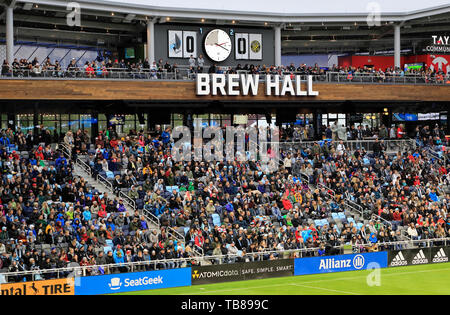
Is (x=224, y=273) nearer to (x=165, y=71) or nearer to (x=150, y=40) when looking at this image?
(x=165, y=71)

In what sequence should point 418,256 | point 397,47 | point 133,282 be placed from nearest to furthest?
point 133,282, point 418,256, point 397,47

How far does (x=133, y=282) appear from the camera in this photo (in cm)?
2211

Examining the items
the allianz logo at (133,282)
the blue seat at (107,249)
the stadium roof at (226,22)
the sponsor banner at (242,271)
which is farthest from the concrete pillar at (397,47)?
the allianz logo at (133,282)

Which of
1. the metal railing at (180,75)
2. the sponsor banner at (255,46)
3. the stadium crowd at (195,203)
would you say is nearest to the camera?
the stadium crowd at (195,203)

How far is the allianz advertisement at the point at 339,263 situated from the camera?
26203 mm

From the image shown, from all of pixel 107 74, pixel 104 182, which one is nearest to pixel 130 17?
pixel 107 74

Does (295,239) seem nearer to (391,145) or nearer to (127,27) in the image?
(391,145)

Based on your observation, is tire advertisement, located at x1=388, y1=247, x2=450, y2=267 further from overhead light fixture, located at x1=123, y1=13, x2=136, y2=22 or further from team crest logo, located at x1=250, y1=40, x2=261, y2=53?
overhead light fixture, located at x1=123, y1=13, x2=136, y2=22

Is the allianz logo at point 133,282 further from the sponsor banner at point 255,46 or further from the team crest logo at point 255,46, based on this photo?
the team crest logo at point 255,46

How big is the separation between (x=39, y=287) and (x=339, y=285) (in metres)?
10.9

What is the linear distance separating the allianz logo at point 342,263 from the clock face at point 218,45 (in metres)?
19.4
